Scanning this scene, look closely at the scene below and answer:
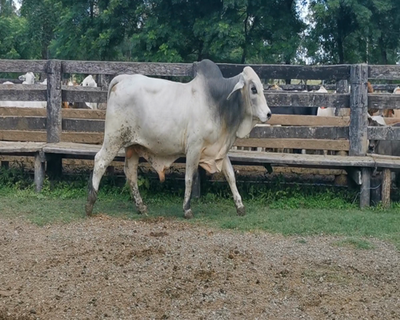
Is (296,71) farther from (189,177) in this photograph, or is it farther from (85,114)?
(85,114)

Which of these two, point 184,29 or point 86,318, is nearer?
point 86,318

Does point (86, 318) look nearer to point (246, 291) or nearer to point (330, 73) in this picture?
point (246, 291)

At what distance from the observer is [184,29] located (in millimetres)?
21375

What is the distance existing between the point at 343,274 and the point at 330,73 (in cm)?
418

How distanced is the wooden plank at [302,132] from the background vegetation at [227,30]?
10.5 meters

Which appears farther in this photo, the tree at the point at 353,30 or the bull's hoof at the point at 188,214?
the tree at the point at 353,30

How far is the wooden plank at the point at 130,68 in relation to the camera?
31.6ft

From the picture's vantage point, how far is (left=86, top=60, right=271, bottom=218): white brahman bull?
8.37m

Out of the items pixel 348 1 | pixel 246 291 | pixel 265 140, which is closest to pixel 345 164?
pixel 265 140

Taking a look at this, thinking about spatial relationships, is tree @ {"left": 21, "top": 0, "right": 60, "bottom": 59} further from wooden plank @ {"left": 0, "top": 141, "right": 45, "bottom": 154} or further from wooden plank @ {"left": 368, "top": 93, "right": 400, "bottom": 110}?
wooden plank @ {"left": 368, "top": 93, "right": 400, "bottom": 110}

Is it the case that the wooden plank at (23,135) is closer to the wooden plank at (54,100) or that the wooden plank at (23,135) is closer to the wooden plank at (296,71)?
the wooden plank at (54,100)

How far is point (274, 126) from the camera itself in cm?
990

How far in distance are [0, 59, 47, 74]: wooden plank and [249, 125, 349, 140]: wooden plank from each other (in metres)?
3.35

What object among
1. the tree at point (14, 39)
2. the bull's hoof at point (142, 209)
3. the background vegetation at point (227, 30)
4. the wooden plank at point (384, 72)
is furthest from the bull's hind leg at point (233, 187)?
the tree at point (14, 39)
